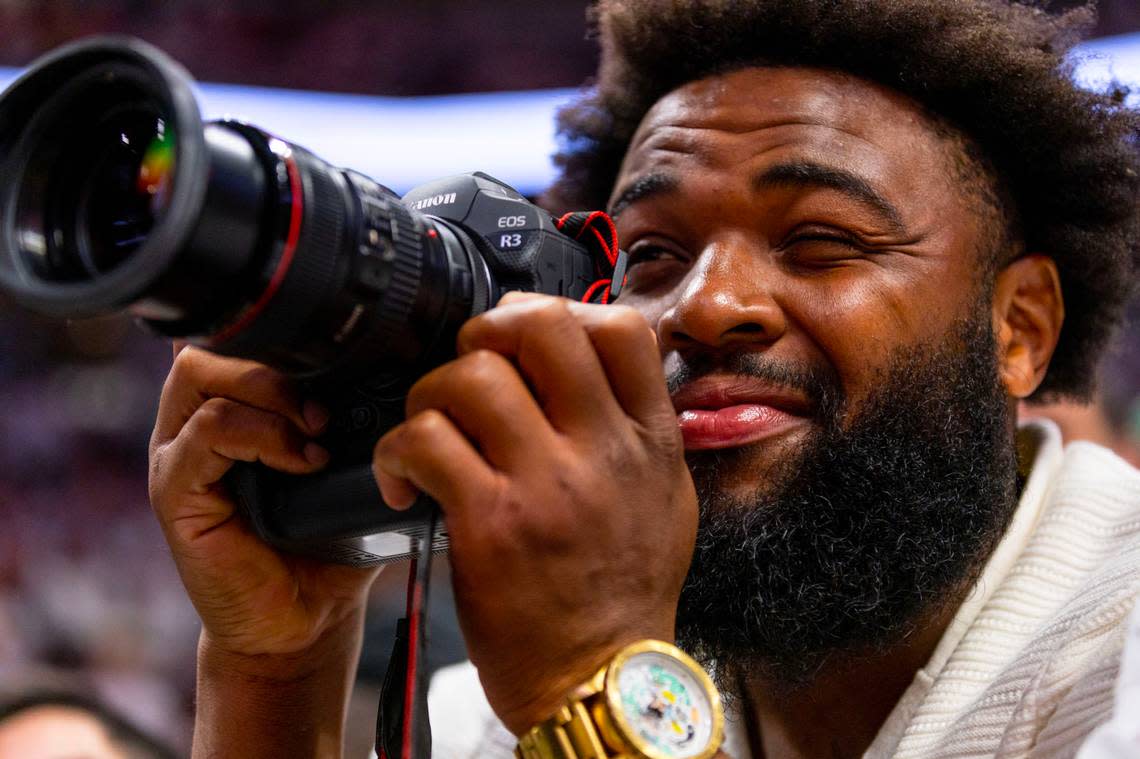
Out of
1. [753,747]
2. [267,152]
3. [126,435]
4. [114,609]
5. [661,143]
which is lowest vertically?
[114,609]

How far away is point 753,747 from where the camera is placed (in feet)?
4.42

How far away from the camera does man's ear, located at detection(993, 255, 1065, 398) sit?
4.35 ft

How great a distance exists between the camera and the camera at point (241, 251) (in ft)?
2.20

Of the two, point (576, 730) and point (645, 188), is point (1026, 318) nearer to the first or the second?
point (645, 188)

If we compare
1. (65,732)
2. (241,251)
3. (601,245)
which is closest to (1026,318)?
(601,245)

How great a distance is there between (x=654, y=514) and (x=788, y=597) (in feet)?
1.28

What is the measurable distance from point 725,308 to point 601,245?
0.56 feet

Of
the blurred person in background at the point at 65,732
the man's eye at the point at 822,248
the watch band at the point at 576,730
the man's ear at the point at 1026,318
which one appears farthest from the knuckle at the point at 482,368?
the blurred person in background at the point at 65,732

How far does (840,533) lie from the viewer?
112 centimetres

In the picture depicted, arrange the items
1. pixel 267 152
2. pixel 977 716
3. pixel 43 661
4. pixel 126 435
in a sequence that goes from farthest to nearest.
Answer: pixel 126 435 → pixel 43 661 → pixel 977 716 → pixel 267 152

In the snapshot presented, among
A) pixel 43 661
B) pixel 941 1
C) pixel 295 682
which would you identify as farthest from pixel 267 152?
pixel 43 661

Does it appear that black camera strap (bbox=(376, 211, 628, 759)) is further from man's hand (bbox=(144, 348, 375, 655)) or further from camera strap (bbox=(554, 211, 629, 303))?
man's hand (bbox=(144, 348, 375, 655))

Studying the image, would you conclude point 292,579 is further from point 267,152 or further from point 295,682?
point 267,152

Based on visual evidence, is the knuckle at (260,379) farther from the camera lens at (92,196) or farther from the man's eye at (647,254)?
the man's eye at (647,254)
